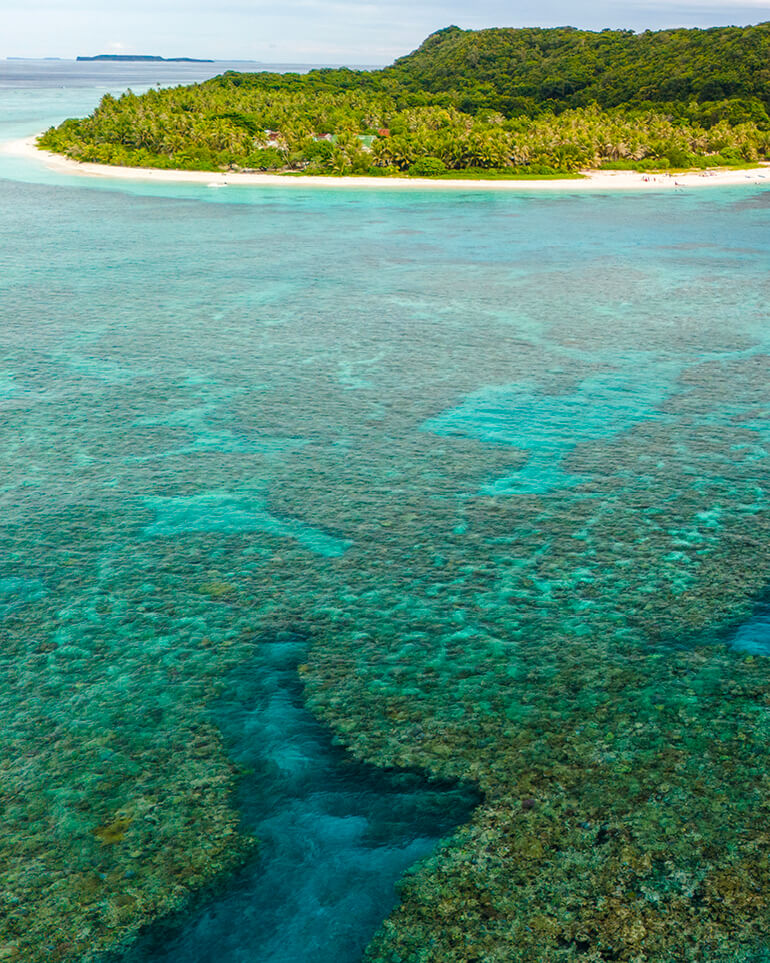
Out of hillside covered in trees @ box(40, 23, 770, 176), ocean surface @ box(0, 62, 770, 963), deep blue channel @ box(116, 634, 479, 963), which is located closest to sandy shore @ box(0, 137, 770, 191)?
hillside covered in trees @ box(40, 23, 770, 176)

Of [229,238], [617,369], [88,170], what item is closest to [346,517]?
[617,369]

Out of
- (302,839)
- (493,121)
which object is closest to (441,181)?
(493,121)

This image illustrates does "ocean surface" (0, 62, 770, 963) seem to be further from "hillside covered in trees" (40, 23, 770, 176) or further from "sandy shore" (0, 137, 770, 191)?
"hillside covered in trees" (40, 23, 770, 176)

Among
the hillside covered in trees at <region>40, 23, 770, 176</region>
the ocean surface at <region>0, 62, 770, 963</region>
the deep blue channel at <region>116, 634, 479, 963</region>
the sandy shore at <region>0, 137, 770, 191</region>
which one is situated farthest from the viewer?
the hillside covered in trees at <region>40, 23, 770, 176</region>

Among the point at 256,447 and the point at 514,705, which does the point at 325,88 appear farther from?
the point at 514,705

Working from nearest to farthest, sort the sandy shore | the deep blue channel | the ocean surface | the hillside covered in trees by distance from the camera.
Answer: the deep blue channel
the ocean surface
the sandy shore
the hillside covered in trees

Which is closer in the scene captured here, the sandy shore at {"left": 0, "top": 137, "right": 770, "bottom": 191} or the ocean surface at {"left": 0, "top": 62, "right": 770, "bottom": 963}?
the ocean surface at {"left": 0, "top": 62, "right": 770, "bottom": 963}

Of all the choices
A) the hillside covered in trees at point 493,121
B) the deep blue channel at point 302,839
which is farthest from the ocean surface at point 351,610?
the hillside covered in trees at point 493,121
